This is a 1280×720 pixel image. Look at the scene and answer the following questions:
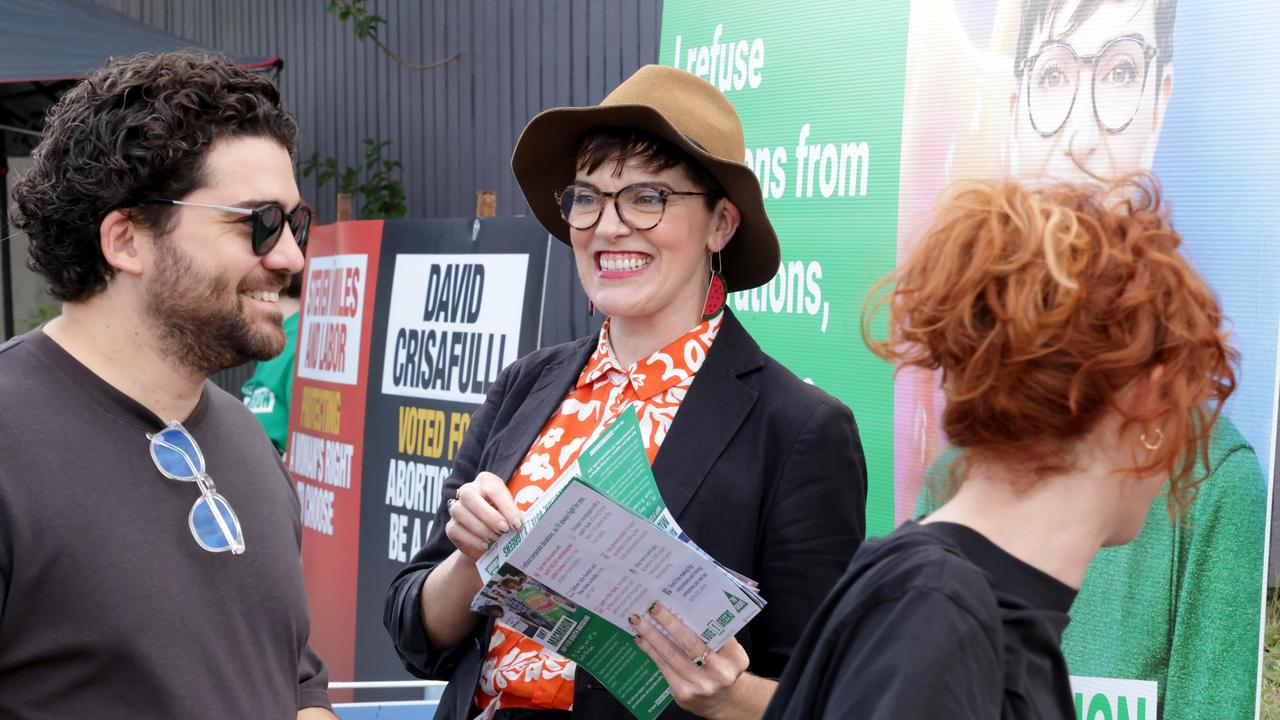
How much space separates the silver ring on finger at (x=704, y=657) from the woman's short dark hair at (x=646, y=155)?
33.3 inches

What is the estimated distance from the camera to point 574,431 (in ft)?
7.09

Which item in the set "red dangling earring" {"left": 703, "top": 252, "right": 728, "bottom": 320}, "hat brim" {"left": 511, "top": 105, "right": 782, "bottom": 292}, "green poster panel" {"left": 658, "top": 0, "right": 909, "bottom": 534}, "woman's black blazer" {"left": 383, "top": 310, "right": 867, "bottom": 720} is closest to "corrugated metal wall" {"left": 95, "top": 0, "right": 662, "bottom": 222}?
"green poster panel" {"left": 658, "top": 0, "right": 909, "bottom": 534}

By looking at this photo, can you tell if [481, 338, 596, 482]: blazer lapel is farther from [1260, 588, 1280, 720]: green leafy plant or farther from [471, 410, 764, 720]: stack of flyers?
[1260, 588, 1280, 720]: green leafy plant

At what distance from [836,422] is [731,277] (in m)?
0.46

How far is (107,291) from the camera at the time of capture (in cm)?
186

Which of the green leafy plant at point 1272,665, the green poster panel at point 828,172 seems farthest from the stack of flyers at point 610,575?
the green leafy plant at point 1272,665

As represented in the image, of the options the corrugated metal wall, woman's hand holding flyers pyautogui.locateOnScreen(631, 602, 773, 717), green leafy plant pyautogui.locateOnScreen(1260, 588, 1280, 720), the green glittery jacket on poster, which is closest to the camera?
woman's hand holding flyers pyautogui.locateOnScreen(631, 602, 773, 717)

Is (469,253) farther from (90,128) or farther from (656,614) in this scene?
(656,614)

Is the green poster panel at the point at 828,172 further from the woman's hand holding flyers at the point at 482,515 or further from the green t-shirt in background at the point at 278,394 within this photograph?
the green t-shirt in background at the point at 278,394

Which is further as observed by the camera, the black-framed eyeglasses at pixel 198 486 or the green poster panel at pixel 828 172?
the green poster panel at pixel 828 172

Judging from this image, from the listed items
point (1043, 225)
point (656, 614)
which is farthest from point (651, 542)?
point (1043, 225)

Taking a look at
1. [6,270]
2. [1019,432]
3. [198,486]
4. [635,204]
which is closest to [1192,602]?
[1019,432]

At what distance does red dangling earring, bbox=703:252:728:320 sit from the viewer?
2207 mm

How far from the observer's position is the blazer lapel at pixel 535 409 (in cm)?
215
